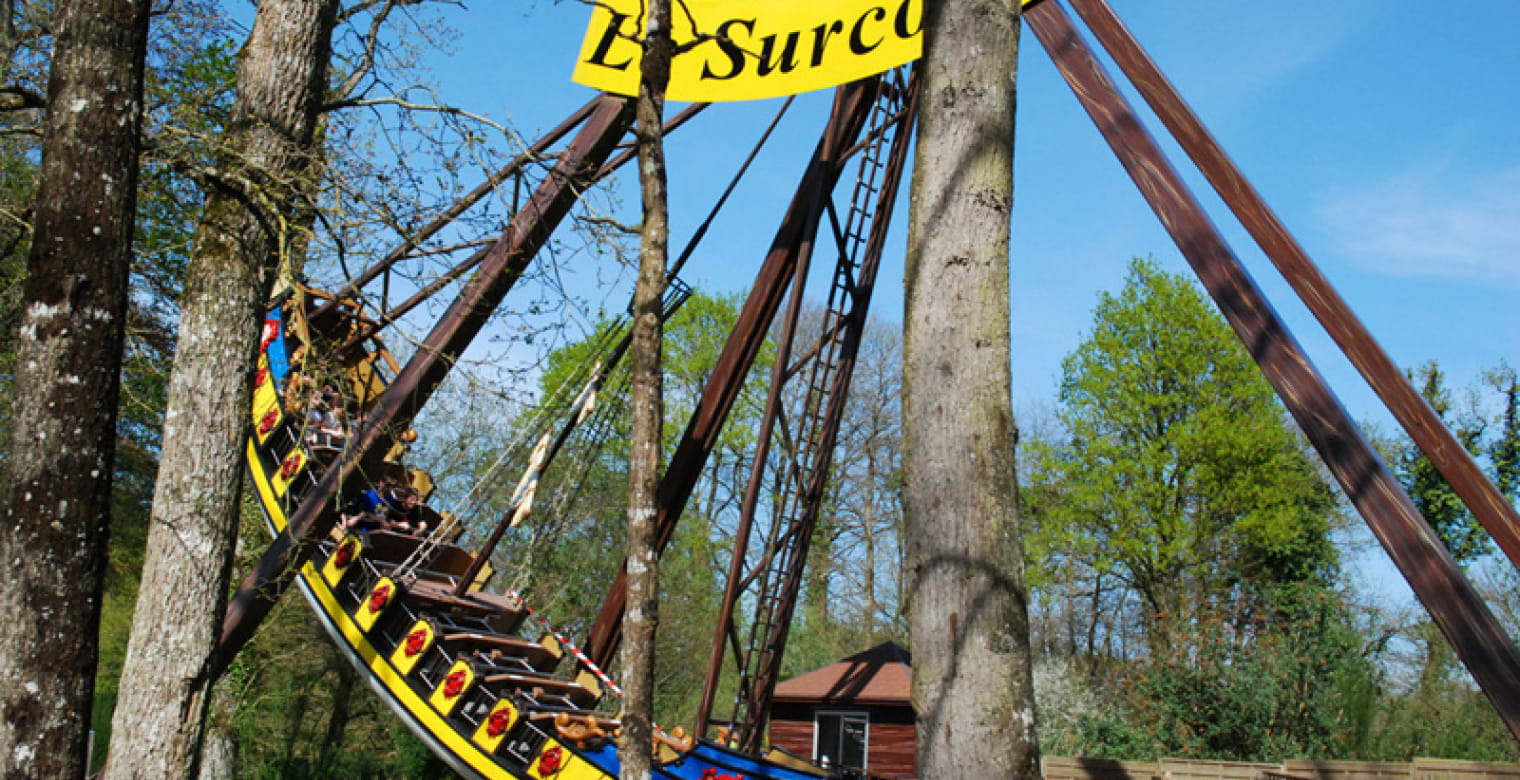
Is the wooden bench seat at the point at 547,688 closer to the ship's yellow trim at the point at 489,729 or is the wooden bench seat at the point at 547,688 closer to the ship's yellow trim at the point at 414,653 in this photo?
the ship's yellow trim at the point at 489,729

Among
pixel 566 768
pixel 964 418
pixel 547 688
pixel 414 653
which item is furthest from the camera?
pixel 547 688

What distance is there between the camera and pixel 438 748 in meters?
9.41

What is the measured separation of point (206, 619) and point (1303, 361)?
6.62m

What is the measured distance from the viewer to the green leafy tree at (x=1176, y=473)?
25.9 m

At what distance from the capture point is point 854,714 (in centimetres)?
1524

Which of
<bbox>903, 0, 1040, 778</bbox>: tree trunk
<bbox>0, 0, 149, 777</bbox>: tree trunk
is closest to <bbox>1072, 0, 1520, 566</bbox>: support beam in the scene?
<bbox>903, 0, 1040, 778</bbox>: tree trunk

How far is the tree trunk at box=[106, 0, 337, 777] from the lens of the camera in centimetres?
634

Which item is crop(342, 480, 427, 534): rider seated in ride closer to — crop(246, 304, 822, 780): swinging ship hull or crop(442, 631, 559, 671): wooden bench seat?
crop(246, 304, 822, 780): swinging ship hull

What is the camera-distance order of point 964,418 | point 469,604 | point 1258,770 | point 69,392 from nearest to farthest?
point 964,418 → point 69,392 → point 469,604 → point 1258,770

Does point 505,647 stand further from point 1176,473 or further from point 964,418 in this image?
point 1176,473

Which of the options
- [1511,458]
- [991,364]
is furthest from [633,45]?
[1511,458]

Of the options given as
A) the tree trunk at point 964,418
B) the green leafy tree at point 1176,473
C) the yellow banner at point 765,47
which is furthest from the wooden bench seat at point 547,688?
the green leafy tree at point 1176,473

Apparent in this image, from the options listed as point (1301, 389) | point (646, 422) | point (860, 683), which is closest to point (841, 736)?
point (860, 683)

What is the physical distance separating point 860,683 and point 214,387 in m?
10.2
